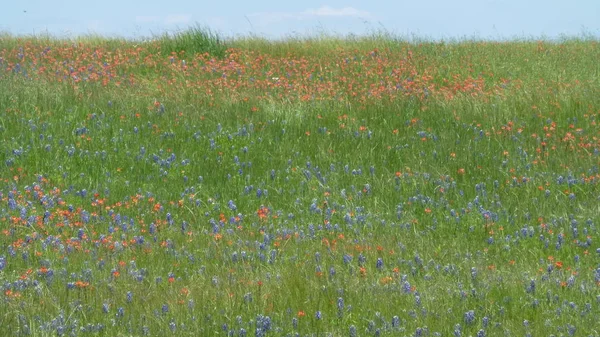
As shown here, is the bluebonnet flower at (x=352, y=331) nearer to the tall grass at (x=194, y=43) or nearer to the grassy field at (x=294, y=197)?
the grassy field at (x=294, y=197)

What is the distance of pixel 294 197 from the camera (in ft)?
26.9

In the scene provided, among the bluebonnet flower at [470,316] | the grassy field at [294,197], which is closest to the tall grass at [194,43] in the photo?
the grassy field at [294,197]

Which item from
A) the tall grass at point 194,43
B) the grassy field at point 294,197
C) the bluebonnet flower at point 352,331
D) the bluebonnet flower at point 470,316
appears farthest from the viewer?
the tall grass at point 194,43

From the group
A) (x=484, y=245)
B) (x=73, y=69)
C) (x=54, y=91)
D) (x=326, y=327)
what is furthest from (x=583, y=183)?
(x=73, y=69)

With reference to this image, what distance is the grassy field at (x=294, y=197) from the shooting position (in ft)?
16.5

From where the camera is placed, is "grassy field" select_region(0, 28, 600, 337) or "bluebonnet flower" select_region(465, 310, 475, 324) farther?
"grassy field" select_region(0, 28, 600, 337)

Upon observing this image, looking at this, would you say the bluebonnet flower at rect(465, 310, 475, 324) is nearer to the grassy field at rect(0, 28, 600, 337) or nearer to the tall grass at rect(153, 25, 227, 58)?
the grassy field at rect(0, 28, 600, 337)

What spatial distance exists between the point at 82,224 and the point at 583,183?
202 inches

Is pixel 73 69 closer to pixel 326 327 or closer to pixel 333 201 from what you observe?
pixel 333 201

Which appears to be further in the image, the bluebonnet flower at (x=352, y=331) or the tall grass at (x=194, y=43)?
the tall grass at (x=194, y=43)

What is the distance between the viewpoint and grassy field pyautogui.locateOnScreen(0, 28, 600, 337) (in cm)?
503

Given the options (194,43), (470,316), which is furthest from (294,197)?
(194,43)

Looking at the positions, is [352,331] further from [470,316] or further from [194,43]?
[194,43]

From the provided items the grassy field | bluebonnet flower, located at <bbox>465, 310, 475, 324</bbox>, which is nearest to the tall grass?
the grassy field
